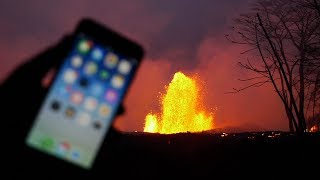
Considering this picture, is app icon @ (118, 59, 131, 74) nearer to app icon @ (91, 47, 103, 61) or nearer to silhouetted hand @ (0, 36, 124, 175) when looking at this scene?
app icon @ (91, 47, 103, 61)

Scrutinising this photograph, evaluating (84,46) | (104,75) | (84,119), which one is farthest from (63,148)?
(84,46)

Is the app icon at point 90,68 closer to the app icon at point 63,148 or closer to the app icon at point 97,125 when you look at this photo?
the app icon at point 97,125

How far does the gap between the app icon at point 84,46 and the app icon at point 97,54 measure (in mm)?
42

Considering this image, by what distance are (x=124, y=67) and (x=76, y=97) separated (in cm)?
32

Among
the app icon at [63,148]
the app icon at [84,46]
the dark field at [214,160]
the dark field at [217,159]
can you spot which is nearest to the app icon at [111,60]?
the app icon at [84,46]

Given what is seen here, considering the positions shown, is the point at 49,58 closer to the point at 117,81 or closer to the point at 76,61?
the point at 76,61

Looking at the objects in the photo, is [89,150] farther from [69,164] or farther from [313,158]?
[313,158]

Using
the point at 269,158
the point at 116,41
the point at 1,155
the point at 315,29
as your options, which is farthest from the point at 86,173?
the point at 315,29

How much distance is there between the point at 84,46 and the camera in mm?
2133

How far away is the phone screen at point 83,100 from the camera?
6.74 ft

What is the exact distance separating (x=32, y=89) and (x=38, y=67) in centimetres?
13

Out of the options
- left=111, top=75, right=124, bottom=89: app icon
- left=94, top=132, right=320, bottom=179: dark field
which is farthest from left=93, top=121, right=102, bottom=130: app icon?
left=94, top=132, right=320, bottom=179: dark field

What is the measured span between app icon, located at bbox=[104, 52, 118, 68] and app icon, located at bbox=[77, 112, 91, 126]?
0.31 metres

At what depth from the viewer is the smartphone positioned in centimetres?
206
